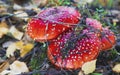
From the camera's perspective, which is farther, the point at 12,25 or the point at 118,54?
the point at 12,25

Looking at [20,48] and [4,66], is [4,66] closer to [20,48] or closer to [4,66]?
[4,66]

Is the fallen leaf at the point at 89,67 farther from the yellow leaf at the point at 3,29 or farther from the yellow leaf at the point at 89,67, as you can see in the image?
the yellow leaf at the point at 3,29

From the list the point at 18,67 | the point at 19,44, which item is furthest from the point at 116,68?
the point at 19,44

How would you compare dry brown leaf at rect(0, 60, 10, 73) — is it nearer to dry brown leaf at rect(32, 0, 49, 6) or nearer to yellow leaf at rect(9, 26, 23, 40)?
yellow leaf at rect(9, 26, 23, 40)

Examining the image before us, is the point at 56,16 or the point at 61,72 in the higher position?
the point at 56,16

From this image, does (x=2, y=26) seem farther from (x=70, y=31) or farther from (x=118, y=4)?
(x=118, y=4)

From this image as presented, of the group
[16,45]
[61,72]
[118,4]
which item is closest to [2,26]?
[16,45]

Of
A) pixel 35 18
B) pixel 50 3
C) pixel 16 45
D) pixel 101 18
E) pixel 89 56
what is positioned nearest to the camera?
pixel 89 56
